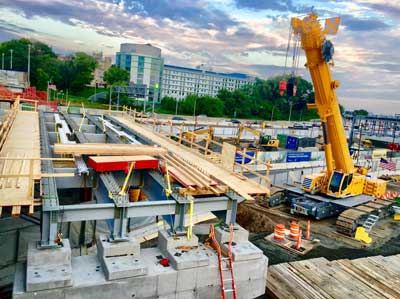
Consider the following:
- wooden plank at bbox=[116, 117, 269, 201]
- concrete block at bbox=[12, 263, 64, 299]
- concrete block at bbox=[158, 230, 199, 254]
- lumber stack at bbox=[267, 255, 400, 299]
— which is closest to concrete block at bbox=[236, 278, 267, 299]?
concrete block at bbox=[158, 230, 199, 254]

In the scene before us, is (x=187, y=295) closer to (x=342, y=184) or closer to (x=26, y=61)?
(x=342, y=184)

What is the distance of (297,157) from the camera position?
1398 inches

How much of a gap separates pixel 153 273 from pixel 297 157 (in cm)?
2962

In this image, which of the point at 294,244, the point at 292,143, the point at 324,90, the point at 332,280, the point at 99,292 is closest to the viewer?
the point at 99,292

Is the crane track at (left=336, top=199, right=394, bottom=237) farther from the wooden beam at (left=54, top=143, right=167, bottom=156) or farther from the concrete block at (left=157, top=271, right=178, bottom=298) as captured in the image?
the concrete block at (left=157, top=271, right=178, bottom=298)

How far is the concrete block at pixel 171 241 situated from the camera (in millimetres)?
8516

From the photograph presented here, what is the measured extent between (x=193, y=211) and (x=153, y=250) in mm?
1350

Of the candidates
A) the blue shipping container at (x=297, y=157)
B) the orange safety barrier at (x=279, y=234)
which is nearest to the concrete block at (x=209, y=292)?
the orange safety barrier at (x=279, y=234)

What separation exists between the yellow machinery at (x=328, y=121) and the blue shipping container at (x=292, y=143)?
2621 centimetres

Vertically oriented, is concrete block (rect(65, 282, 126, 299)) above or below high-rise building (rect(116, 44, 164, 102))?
below

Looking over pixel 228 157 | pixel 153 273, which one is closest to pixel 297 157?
pixel 228 157

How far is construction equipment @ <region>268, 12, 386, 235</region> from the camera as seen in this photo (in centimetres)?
2142

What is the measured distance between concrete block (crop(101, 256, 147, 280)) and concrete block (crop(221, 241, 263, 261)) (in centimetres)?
222

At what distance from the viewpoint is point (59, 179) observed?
9938 millimetres
